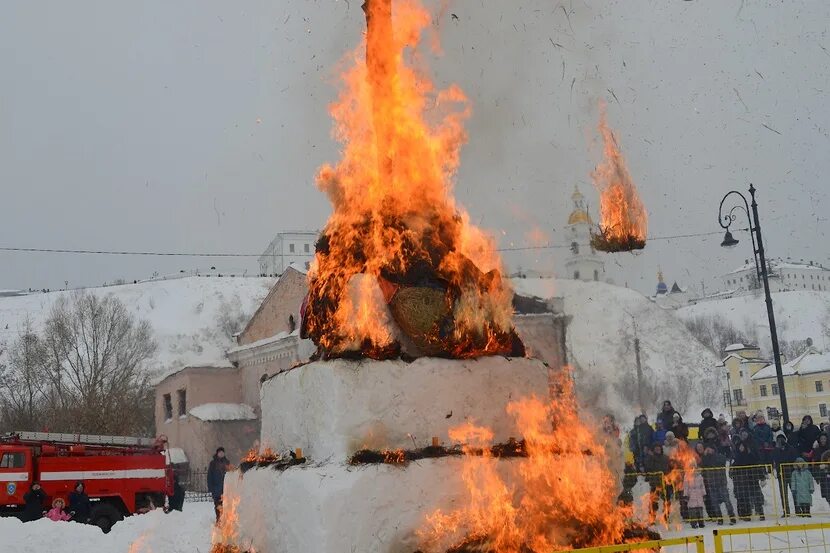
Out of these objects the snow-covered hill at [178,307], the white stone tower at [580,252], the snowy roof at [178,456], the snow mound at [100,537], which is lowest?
the snow mound at [100,537]

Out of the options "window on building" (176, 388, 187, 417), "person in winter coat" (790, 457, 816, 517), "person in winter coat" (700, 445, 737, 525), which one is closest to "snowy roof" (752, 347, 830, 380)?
"window on building" (176, 388, 187, 417)

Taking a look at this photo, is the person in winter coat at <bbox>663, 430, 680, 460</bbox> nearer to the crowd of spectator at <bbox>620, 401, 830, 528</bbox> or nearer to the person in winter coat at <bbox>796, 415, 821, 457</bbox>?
the crowd of spectator at <bbox>620, 401, 830, 528</bbox>

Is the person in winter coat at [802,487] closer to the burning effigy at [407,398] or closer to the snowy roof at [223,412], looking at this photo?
the burning effigy at [407,398]

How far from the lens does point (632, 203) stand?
10.6 metres

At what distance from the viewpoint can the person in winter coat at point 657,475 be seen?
44.6 feet

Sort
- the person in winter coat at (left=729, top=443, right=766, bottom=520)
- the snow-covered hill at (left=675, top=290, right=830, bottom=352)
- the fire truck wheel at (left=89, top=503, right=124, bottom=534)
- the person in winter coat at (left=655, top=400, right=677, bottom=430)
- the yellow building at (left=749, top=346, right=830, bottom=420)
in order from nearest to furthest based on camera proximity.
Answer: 1. the person in winter coat at (left=729, top=443, right=766, bottom=520)
2. the person in winter coat at (left=655, top=400, right=677, bottom=430)
3. the fire truck wheel at (left=89, top=503, right=124, bottom=534)
4. the yellow building at (left=749, top=346, right=830, bottom=420)
5. the snow-covered hill at (left=675, top=290, right=830, bottom=352)

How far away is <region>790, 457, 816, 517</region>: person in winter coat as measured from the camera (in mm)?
13125

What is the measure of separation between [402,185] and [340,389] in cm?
253

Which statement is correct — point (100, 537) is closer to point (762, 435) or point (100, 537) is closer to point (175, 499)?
point (175, 499)

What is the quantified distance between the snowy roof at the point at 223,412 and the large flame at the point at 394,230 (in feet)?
93.2

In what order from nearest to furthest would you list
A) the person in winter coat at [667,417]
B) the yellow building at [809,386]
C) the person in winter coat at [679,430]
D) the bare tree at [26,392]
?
the person in winter coat at [679,430] → the person in winter coat at [667,417] → the bare tree at [26,392] → the yellow building at [809,386]

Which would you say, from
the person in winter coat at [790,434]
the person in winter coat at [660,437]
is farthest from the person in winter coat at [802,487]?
the person in winter coat at [660,437]

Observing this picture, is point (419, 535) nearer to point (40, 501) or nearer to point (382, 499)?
point (382, 499)

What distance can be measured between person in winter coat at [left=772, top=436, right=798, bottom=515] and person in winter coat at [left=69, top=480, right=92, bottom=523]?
1475 cm
